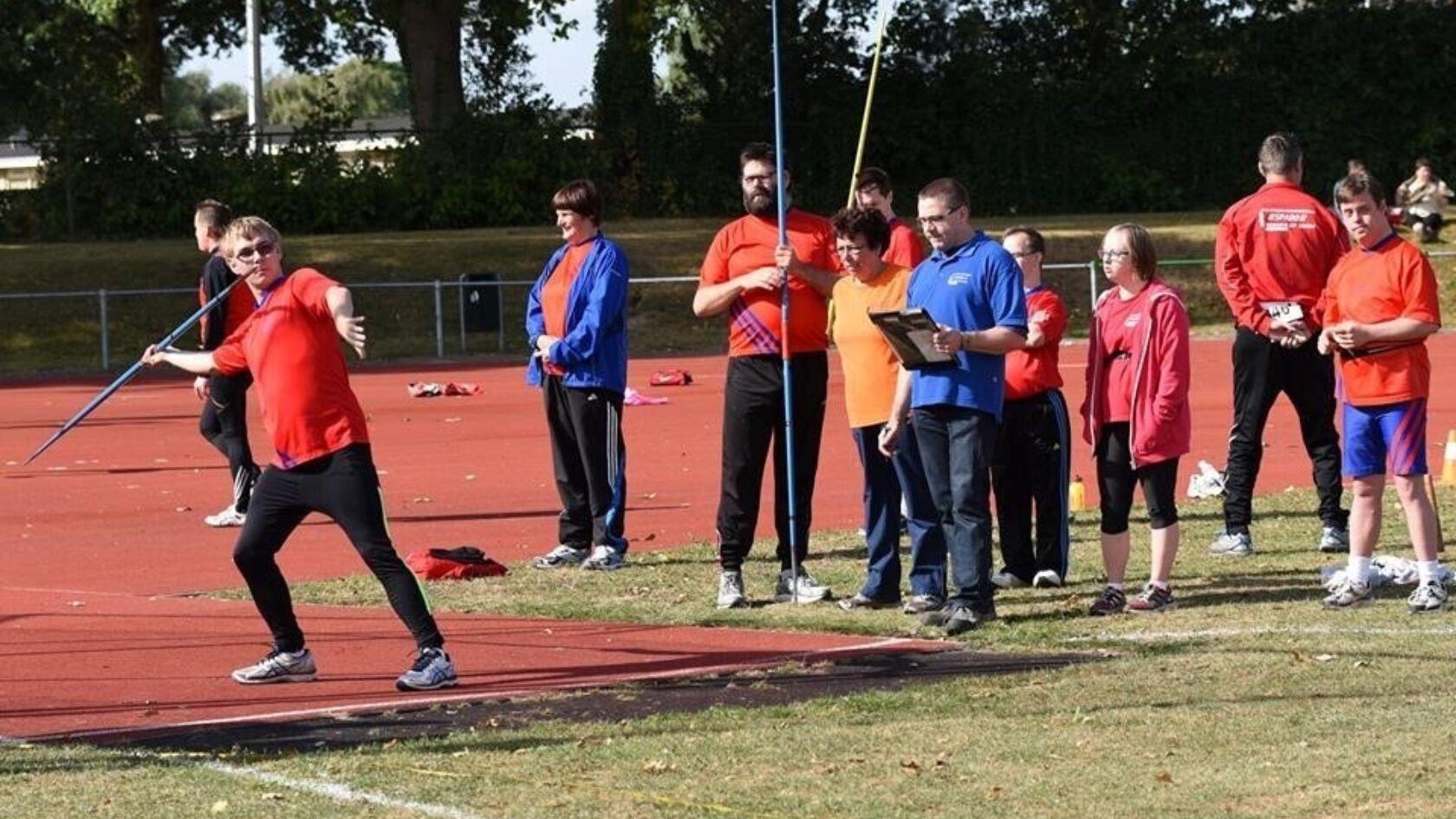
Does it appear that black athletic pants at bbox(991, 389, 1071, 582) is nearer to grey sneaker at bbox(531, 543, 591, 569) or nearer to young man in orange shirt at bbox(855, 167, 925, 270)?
young man in orange shirt at bbox(855, 167, 925, 270)

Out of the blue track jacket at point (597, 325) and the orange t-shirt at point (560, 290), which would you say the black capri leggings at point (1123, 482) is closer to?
the blue track jacket at point (597, 325)

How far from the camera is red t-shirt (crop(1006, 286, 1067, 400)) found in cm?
1242

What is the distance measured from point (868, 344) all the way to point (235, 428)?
18.2ft

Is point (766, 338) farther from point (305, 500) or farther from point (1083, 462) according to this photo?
point (1083, 462)

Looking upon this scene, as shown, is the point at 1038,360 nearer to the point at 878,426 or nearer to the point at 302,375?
the point at 878,426

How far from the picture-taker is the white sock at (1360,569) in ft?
36.5

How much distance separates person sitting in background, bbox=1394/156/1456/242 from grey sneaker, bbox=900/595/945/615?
2806cm

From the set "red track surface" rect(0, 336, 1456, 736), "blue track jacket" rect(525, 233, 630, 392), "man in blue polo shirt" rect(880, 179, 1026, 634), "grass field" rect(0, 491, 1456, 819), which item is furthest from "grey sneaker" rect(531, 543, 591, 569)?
"grass field" rect(0, 491, 1456, 819)

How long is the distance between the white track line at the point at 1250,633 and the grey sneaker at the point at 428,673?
103 inches

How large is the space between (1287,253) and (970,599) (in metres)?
3.46

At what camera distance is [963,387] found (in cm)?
1086

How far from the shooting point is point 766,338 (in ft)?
39.2

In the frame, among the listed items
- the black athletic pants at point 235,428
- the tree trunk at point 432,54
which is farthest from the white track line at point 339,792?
the tree trunk at point 432,54

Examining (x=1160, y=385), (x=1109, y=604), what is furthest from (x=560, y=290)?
(x=1109, y=604)
